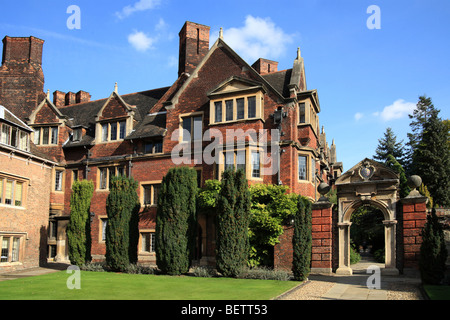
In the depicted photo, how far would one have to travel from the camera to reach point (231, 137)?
26859 mm

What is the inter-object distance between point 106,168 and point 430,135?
100ft

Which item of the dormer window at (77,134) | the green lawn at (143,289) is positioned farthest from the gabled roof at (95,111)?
the green lawn at (143,289)

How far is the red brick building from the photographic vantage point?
26469 mm

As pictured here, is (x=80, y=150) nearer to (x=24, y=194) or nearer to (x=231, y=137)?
(x=24, y=194)

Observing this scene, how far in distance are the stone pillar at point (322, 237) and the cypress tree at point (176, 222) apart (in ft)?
20.9

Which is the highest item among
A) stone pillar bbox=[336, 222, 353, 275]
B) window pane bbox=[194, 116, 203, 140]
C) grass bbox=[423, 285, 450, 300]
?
window pane bbox=[194, 116, 203, 140]

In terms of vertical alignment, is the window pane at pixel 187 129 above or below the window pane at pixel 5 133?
above

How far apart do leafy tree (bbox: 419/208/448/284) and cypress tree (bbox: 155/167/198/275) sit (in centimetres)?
1073

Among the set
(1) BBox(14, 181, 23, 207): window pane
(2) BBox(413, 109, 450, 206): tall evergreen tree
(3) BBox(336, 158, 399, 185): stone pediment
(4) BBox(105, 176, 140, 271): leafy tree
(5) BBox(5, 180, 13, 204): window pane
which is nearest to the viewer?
(3) BBox(336, 158, 399, 185): stone pediment

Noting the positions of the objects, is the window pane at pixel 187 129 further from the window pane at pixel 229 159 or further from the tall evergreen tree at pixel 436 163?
the tall evergreen tree at pixel 436 163

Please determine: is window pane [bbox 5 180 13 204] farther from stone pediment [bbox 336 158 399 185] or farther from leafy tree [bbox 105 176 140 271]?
stone pediment [bbox 336 158 399 185]

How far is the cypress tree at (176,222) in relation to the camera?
2170 centimetres

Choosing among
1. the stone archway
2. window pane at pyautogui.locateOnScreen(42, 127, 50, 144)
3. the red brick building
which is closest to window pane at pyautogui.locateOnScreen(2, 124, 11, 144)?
the red brick building
